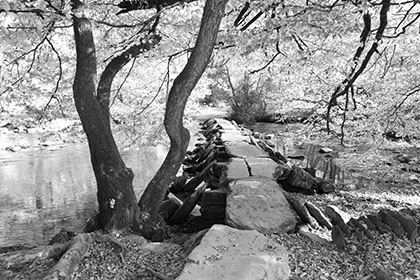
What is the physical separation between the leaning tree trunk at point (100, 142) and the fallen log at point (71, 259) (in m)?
0.74

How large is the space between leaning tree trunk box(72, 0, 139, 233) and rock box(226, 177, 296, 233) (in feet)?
5.17

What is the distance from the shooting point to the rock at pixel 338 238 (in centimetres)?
408

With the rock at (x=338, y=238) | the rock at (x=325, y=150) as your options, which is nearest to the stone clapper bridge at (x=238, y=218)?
the rock at (x=338, y=238)

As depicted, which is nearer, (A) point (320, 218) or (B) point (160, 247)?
(B) point (160, 247)

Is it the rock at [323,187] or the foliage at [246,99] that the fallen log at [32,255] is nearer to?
the rock at [323,187]

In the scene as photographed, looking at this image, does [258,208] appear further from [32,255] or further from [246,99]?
[246,99]

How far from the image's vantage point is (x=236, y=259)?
3389 millimetres

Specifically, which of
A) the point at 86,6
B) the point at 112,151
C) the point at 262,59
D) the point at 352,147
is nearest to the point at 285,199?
the point at 112,151

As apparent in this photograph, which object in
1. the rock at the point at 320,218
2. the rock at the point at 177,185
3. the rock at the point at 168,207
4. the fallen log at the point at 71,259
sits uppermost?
the fallen log at the point at 71,259

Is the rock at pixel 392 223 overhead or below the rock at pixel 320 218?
overhead

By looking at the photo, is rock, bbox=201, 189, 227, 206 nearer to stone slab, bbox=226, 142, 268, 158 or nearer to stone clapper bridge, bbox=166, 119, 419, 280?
stone clapper bridge, bbox=166, 119, 419, 280

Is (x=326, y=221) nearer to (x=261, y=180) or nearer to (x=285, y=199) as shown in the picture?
(x=285, y=199)

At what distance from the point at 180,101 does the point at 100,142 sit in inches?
55.2

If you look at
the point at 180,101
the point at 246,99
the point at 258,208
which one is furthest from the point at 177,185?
the point at 246,99
